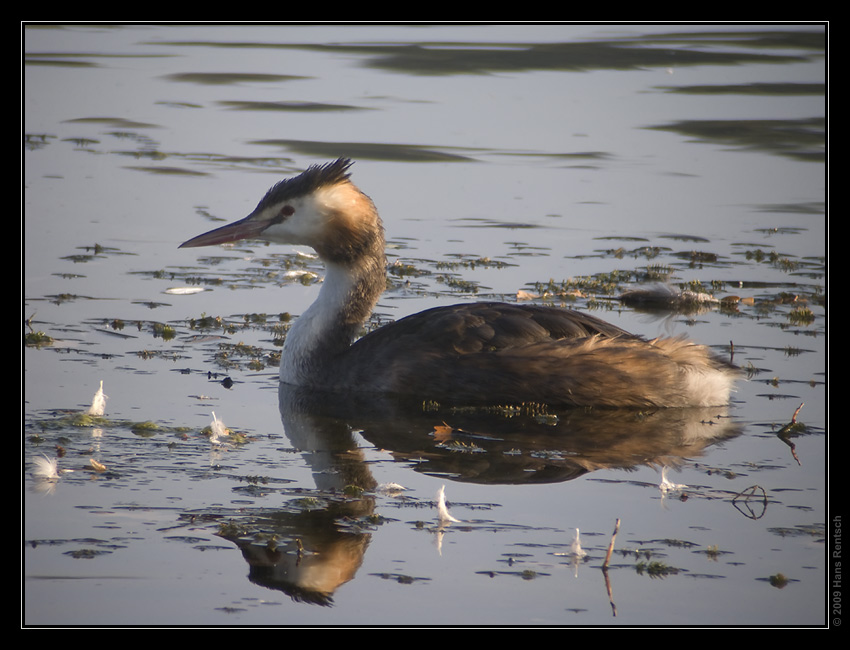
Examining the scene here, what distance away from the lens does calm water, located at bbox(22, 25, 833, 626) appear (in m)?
5.15

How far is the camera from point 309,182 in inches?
336

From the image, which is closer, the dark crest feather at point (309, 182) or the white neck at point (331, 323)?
the white neck at point (331, 323)

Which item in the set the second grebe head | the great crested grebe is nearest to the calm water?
the great crested grebe

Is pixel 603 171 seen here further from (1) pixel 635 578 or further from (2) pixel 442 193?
(1) pixel 635 578

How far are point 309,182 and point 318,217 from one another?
9.9 inches

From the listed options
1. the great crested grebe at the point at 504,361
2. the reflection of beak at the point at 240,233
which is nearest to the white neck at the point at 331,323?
the great crested grebe at the point at 504,361

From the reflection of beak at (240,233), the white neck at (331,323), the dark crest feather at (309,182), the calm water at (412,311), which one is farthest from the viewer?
the reflection of beak at (240,233)

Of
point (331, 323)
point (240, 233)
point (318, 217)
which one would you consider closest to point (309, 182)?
point (318, 217)

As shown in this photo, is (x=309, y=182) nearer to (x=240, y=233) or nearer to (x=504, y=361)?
(x=240, y=233)

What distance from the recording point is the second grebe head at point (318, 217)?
854 cm

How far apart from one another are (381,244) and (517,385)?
1.66 m

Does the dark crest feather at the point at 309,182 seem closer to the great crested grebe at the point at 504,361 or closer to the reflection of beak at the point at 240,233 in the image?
the reflection of beak at the point at 240,233

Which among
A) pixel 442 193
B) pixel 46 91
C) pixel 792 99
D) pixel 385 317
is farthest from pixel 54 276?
pixel 792 99

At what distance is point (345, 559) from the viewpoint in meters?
5.20
